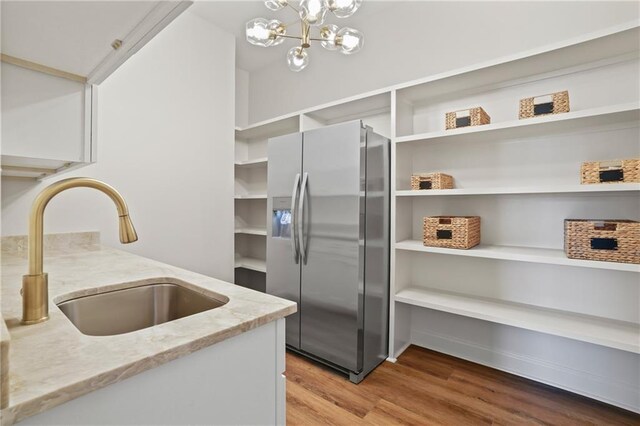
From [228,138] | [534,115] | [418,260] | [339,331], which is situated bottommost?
[339,331]

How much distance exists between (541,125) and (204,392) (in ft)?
7.26

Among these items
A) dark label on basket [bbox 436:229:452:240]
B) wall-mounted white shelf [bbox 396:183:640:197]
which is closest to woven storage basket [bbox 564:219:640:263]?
wall-mounted white shelf [bbox 396:183:640:197]

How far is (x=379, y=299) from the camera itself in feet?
7.66

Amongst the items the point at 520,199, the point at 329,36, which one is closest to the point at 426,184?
the point at 520,199

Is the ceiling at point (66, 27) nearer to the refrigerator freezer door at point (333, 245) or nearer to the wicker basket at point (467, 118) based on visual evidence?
the refrigerator freezer door at point (333, 245)

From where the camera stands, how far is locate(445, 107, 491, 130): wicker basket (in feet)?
6.81

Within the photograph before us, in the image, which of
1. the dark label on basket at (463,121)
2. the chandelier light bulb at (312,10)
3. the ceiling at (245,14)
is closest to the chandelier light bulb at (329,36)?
the chandelier light bulb at (312,10)

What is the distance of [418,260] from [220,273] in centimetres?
198

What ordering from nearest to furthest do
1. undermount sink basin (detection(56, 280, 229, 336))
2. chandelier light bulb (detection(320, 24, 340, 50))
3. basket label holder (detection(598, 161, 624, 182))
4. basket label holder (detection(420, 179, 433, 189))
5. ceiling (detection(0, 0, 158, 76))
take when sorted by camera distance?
1. ceiling (detection(0, 0, 158, 76))
2. undermount sink basin (detection(56, 280, 229, 336))
3. basket label holder (detection(598, 161, 624, 182))
4. chandelier light bulb (detection(320, 24, 340, 50))
5. basket label holder (detection(420, 179, 433, 189))

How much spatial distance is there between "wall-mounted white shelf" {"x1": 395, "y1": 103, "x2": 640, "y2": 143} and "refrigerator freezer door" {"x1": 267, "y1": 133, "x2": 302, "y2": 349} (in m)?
0.85

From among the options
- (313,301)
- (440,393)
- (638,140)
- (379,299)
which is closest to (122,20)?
(313,301)

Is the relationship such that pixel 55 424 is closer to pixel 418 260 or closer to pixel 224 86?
pixel 418 260

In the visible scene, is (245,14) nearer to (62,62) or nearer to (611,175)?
(62,62)

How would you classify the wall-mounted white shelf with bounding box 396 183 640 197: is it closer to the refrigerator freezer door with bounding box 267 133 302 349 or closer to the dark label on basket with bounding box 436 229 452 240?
the dark label on basket with bounding box 436 229 452 240
